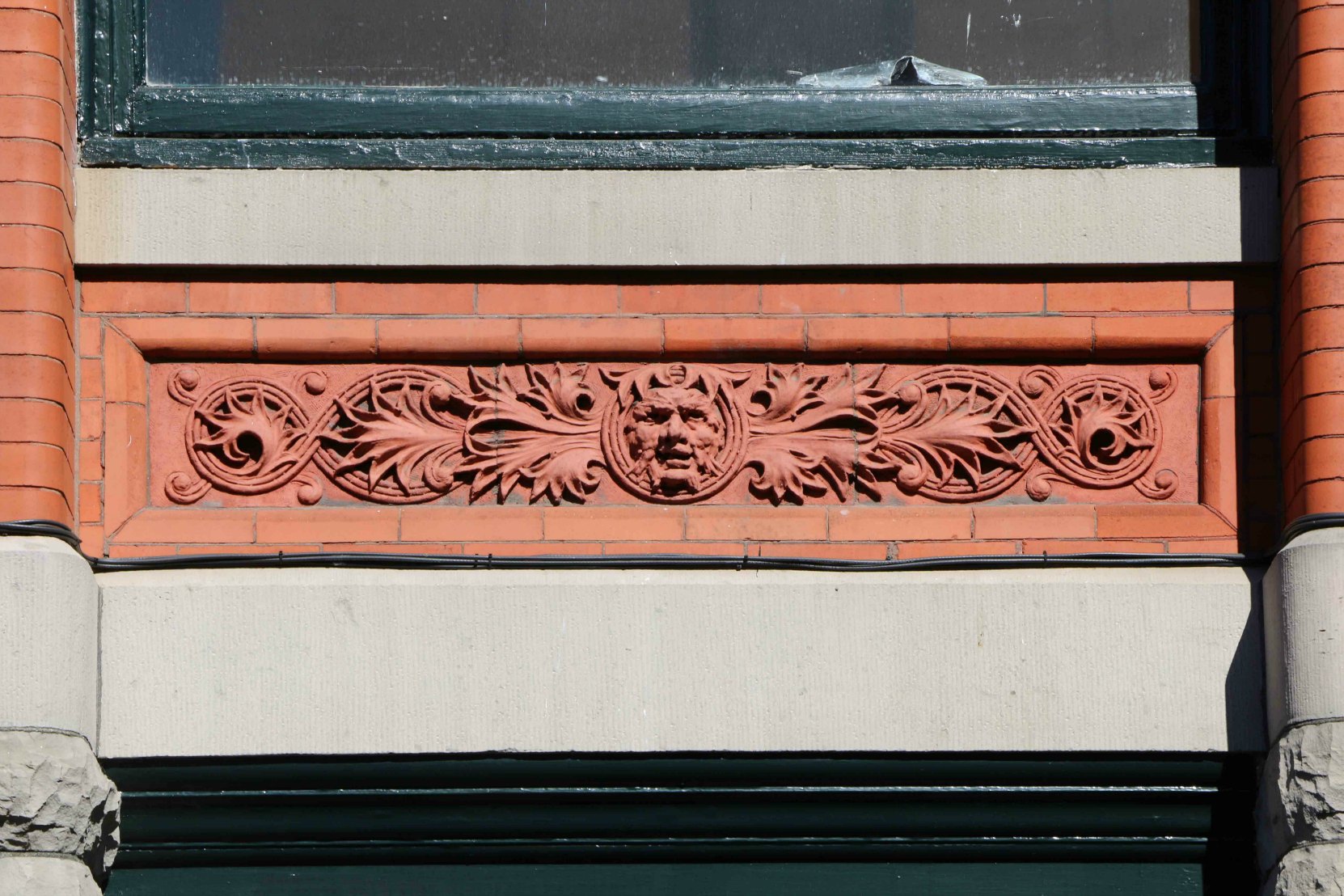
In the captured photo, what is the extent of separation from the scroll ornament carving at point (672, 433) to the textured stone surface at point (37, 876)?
0.94 meters

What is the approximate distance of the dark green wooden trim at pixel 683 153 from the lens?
4512mm

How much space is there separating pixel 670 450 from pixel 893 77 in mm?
1200

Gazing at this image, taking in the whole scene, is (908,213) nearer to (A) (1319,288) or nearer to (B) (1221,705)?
(A) (1319,288)

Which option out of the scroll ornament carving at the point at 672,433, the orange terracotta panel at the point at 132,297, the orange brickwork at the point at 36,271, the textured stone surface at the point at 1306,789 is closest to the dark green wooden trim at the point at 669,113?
the orange brickwork at the point at 36,271

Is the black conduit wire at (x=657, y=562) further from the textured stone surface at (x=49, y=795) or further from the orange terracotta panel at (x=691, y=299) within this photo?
the orange terracotta panel at (x=691, y=299)

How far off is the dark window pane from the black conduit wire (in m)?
1.31

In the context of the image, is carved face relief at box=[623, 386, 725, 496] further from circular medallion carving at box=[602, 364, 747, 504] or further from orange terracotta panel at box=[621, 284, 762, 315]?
orange terracotta panel at box=[621, 284, 762, 315]

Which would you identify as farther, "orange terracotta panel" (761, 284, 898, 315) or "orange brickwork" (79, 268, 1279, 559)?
"orange terracotta panel" (761, 284, 898, 315)

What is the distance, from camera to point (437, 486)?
436 centimetres

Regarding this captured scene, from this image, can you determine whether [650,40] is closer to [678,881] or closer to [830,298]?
[830,298]

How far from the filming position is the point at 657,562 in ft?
14.0

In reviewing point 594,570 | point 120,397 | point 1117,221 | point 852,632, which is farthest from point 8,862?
point 1117,221

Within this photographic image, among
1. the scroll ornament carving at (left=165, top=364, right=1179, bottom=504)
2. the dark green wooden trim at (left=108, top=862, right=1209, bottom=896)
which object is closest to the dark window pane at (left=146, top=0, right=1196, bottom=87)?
the scroll ornament carving at (left=165, top=364, right=1179, bottom=504)

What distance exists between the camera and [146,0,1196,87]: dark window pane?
4.68 metres
